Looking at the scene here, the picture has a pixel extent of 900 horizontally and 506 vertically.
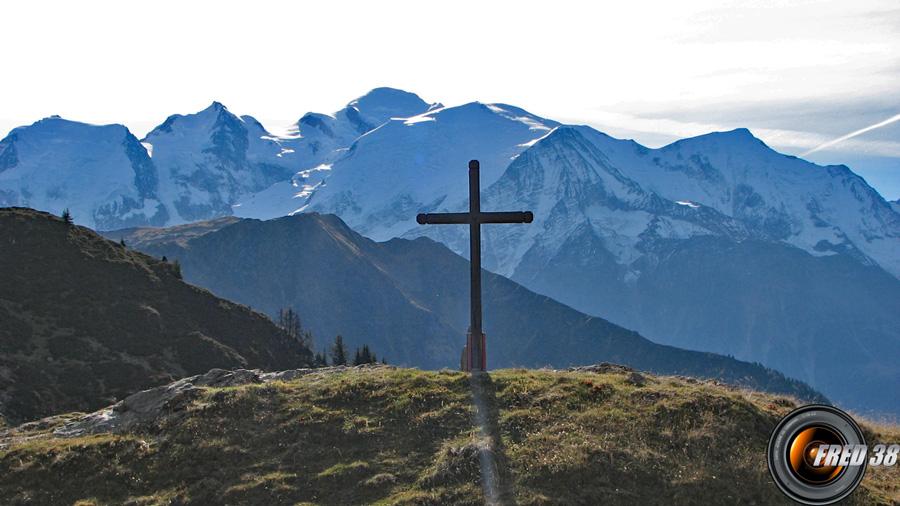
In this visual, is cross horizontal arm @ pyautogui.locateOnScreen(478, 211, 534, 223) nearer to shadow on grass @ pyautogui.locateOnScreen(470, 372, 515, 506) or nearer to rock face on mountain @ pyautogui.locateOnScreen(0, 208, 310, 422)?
shadow on grass @ pyautogui.locateOnScreen(470, 372, 515, 506)

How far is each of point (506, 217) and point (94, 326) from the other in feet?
172

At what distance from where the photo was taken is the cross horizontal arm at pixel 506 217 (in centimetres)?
2853

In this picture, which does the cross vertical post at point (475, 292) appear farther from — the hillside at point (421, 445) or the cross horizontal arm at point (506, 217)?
the hillside at point (421, 445)

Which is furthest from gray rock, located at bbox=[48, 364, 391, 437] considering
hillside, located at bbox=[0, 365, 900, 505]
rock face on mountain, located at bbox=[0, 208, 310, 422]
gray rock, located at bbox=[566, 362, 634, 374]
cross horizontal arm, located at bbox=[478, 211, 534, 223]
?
rock face on mountain, located at bbox=[0, 208, 310, 422]

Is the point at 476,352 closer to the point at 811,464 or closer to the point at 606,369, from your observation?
the point at 606,369

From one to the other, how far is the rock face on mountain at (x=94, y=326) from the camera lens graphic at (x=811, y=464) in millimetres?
43761

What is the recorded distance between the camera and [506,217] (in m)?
29.0

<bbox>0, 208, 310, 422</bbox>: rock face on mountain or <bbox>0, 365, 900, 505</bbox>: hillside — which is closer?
<bbox>0, 365, 900, 505</bbox>: hillside

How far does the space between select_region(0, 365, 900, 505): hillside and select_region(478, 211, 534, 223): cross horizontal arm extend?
5307 millimetres

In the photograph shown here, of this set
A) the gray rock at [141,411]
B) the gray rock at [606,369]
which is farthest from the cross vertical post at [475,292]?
the gray rock at [141,411]

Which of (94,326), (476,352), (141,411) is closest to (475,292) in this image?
(476,352)

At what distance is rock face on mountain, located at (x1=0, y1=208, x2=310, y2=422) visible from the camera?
57.7 metres

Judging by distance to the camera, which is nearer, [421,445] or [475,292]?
[421,445]

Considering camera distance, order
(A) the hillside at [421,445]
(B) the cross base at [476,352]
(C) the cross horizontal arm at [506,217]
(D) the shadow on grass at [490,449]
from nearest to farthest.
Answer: (D) the shadow on grass at [490,449], (A) the hillside at [421,445], (C) the cross horizontal arm at [506,217], (B) the cross base at [476,352]
